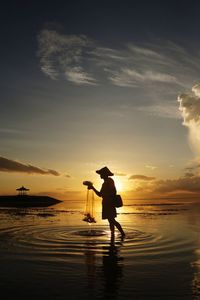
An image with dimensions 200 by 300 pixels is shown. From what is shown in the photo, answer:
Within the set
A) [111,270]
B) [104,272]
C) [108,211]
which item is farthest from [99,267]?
[108,211]

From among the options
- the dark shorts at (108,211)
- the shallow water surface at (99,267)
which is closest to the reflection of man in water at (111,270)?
the shallow water surface at (99,267)

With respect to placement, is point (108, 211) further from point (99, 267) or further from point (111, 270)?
point (111, 270)

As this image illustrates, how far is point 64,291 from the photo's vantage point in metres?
6.84

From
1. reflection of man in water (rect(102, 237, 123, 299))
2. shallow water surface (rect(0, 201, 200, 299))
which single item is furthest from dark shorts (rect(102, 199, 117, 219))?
reflection of man in water (rect(102, 237, 123, 299))

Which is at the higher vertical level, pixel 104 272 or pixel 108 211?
pixel 108 211

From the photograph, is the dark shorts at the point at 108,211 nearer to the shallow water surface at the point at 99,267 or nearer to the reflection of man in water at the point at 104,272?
the shallow water surface at the point at 99,267

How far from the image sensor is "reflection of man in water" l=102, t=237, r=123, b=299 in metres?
6.97

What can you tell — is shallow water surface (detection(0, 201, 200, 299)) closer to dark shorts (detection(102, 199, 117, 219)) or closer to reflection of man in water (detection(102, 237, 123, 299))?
reflection of man in water (detection(102, 237, 123, 299))

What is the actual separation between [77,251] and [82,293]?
4722mm

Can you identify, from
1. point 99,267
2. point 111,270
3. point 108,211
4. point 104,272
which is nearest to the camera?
point 104,272

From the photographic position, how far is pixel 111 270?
8.77 meters

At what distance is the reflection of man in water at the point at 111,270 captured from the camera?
6.97m

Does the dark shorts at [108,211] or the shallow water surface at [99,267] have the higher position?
the dark shorts at [108,211]

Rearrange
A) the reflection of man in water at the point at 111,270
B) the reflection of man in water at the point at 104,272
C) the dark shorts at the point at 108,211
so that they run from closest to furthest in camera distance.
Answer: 1. the reflection of man in water at the point at 104,272
2. the reflection of man in water at the point at 111,270
3. the dark shorts at the point at 108,211
